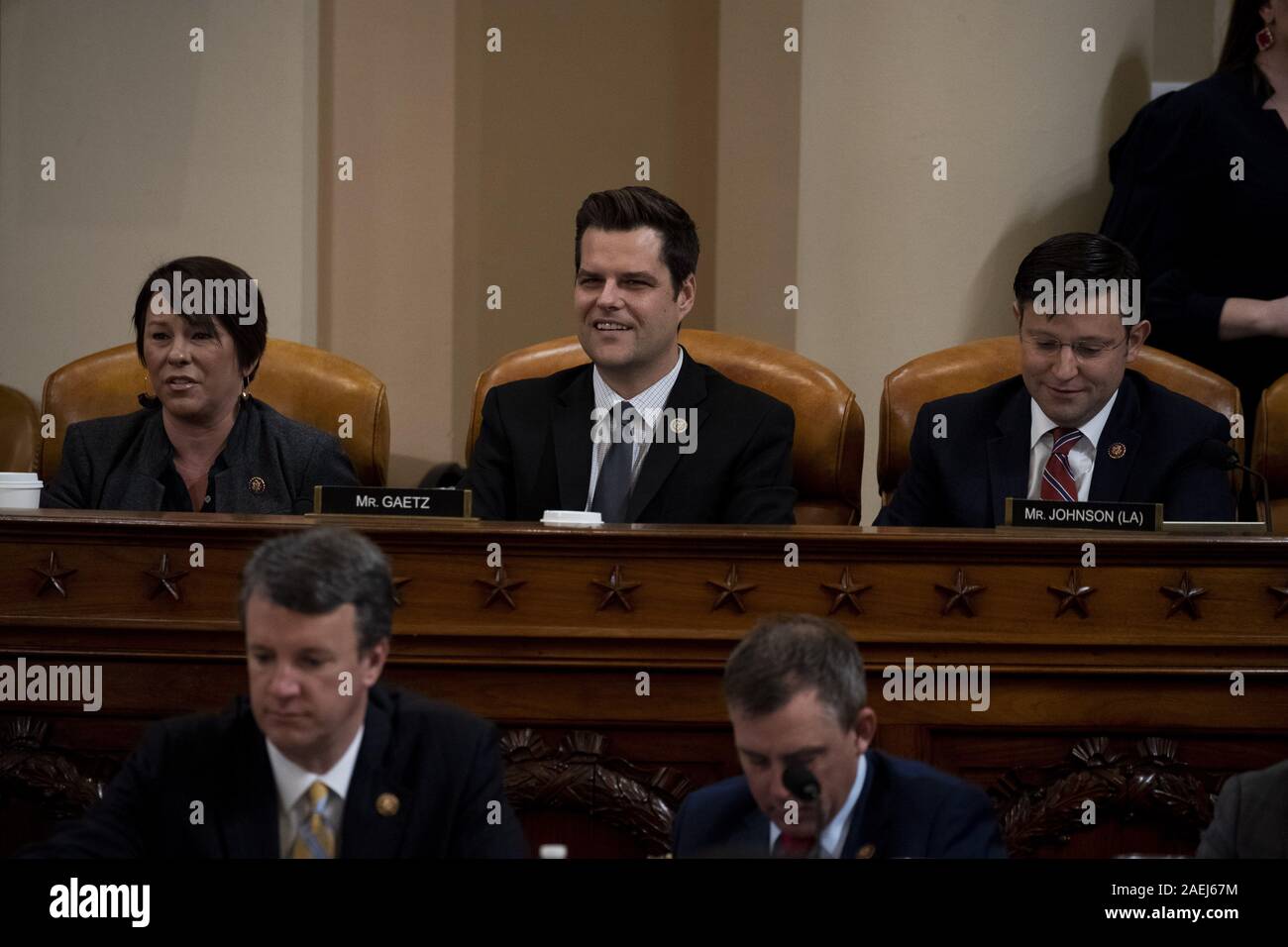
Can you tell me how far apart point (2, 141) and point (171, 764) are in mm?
3442

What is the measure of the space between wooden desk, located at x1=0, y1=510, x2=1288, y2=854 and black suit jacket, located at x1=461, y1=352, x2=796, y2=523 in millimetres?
753

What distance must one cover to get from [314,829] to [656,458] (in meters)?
1.55

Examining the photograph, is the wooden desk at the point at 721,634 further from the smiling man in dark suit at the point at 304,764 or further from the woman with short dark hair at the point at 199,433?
Result: the woman with short dark hair at the point at 199,433

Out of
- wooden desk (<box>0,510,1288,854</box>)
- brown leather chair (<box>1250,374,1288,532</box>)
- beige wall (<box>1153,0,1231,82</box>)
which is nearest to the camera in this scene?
wooden desk (<box>0,510,1288,854</box>)

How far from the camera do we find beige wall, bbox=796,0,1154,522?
407 centimetres

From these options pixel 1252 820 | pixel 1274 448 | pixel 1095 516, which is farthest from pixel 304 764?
pixel 1274 448

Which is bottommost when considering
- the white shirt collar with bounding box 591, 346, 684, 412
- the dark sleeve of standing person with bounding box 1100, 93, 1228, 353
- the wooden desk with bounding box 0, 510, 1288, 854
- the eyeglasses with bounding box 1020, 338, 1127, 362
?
the wooden desk with bounding box 0, 510, 1288, 854

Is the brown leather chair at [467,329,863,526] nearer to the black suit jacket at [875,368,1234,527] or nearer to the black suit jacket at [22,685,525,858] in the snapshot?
the black suit jacket at [875,368,1234,527]

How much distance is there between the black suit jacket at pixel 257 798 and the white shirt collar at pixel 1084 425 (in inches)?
66.0

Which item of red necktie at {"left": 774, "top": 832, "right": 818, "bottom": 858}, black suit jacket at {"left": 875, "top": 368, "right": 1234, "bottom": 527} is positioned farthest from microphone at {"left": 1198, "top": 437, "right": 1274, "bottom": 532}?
red necktie at {"left": 774, "top": 832, "right": 818, "bottom": 858}

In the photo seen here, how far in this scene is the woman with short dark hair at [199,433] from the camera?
2803mm

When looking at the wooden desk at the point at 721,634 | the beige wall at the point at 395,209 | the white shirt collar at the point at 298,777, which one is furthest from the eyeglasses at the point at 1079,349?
the beige wall at the point at 395,209
